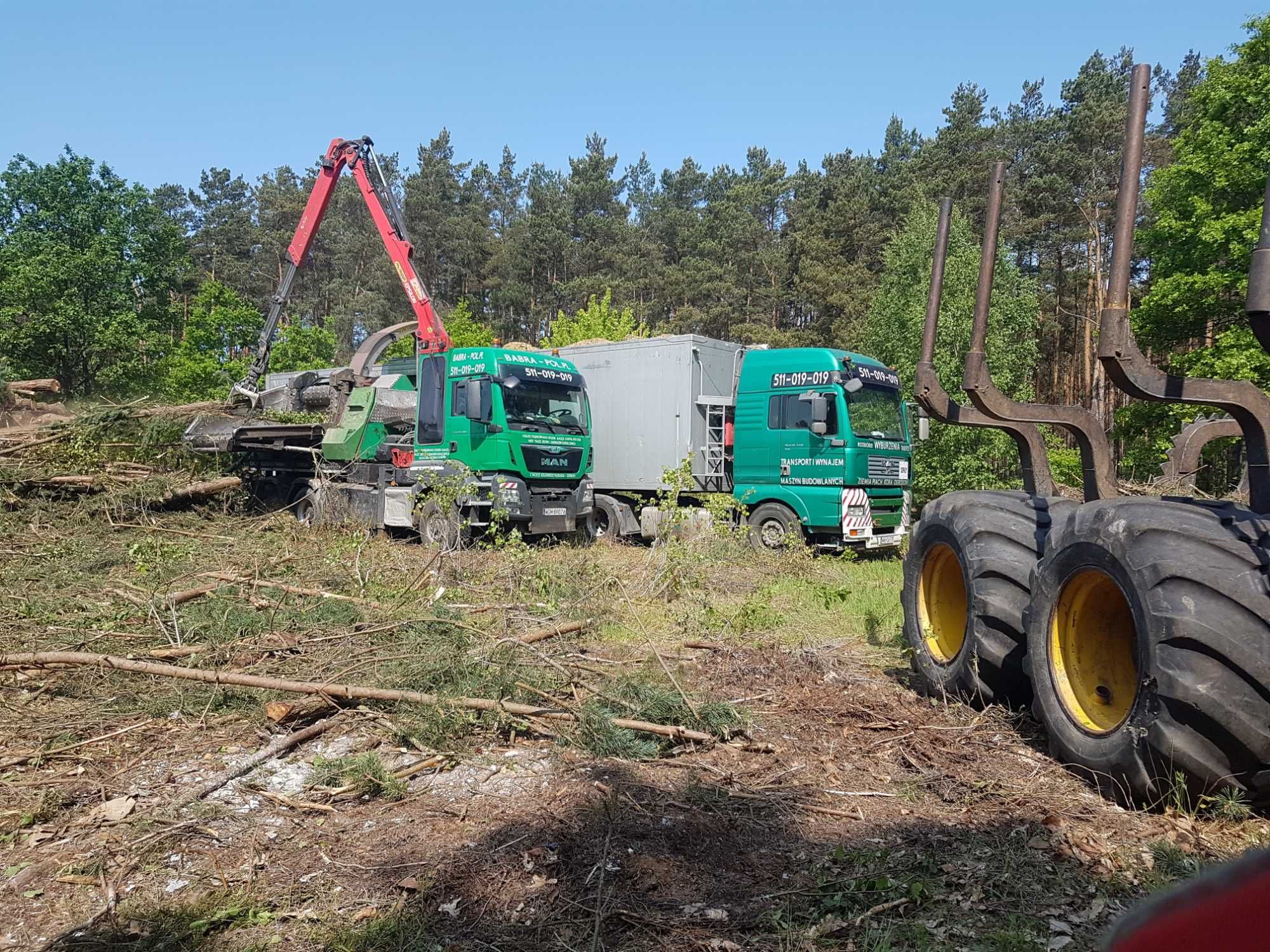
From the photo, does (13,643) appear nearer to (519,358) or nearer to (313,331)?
(519,358)

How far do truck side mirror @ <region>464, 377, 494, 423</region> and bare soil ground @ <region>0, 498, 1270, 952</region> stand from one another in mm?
5840

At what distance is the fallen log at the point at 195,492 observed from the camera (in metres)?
12.9

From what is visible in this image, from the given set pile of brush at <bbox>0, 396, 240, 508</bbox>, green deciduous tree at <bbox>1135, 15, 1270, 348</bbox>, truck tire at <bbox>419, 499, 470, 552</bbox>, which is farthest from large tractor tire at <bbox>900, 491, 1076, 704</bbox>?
green deciduous tree at <bbox>1135, 15, 1270, 348</bbox>

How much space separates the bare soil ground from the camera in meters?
3.22

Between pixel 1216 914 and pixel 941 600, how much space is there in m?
5.84

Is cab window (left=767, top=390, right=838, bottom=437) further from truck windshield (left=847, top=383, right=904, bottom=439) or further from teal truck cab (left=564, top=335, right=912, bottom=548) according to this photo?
truck windshield (left=847, top=383, right=904, bottom=439)

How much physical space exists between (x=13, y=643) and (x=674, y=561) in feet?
19.2

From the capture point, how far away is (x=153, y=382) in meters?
34.2

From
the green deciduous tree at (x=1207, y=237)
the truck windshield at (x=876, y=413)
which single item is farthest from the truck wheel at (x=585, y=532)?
the green deciduous tree at (x=1207, y=237)

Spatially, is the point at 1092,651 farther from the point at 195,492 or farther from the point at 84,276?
the point at 84,276

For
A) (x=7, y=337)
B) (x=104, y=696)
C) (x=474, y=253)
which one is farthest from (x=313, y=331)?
(x=104, y=696)

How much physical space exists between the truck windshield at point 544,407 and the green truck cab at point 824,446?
8.50 ft

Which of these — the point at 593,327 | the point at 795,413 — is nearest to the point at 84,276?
the point at 593,327

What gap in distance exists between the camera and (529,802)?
4258 mm
